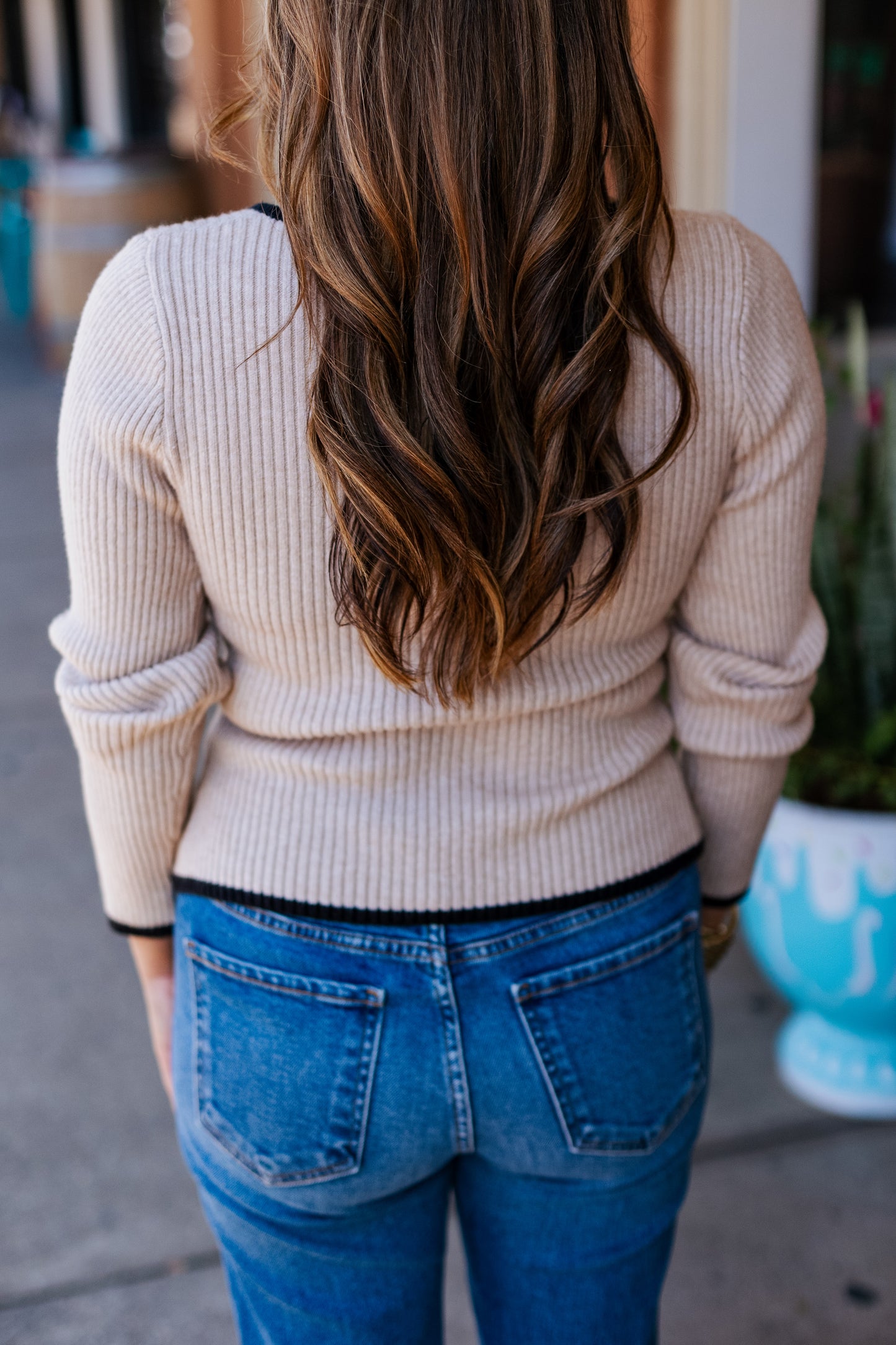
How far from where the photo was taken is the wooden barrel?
286 inches

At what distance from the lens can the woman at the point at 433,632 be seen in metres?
0.89

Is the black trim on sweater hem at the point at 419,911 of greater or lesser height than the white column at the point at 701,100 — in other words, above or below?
below

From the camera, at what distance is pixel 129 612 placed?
3.44ft

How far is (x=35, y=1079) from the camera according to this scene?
8.06 feet

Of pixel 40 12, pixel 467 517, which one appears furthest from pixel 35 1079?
pixel 40 12

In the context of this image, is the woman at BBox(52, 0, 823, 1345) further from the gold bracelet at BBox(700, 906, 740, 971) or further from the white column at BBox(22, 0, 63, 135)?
the white column at BBox(22, 0, 63, 135)

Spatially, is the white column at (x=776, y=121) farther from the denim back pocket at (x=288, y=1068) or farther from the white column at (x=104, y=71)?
the white column at (x=104, y=71)

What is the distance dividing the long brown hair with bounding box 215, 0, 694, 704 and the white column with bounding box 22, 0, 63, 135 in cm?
1299

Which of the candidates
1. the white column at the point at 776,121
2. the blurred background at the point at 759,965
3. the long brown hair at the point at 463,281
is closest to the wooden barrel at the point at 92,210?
the blurred background at the point at 759,965

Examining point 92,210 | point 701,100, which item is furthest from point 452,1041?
point 92,210

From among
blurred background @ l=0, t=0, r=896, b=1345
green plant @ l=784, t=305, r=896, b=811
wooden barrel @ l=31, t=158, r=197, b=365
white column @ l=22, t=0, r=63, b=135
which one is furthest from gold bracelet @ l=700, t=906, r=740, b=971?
white column @ l=22, t=0, r=63, b=135

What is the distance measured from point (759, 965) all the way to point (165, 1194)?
3.76ft

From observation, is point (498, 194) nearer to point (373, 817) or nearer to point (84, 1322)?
point (373, 817)

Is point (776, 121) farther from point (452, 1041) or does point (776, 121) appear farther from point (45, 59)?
point (45, 59)
